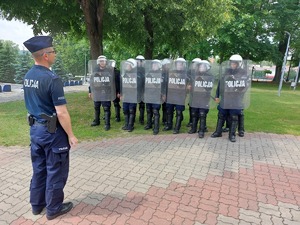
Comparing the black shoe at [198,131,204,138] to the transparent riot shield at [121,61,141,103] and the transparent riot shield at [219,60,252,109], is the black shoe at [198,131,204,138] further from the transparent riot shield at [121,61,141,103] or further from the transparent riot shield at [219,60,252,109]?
the transparent riot shield at [121,61,141,103]

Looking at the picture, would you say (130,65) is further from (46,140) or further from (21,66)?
(21,66)

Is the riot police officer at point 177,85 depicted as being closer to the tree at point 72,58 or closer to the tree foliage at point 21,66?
the tree foliage at point 21,66

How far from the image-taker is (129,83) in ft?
22.2

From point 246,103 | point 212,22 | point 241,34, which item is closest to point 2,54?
point 241,34

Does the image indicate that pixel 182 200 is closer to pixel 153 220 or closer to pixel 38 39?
pixel 153 220

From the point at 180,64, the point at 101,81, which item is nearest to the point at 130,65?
the point at 101,81

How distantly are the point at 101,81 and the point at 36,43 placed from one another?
14.1 feet

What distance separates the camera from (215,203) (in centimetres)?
348

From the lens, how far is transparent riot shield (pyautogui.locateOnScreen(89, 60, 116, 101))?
700 cm

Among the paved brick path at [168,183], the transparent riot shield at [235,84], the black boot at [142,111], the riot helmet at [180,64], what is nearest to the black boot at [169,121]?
the black boot at [142,111]

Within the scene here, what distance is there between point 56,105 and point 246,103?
4.95m

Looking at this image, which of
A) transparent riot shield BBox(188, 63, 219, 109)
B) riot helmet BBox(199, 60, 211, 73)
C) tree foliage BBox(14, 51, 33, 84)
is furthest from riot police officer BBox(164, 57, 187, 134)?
tree foliage BBox(14, 51, 33, 84)

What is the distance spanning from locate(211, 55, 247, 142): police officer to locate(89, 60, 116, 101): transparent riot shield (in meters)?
2.89

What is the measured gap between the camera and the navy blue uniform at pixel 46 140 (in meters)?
2.76
